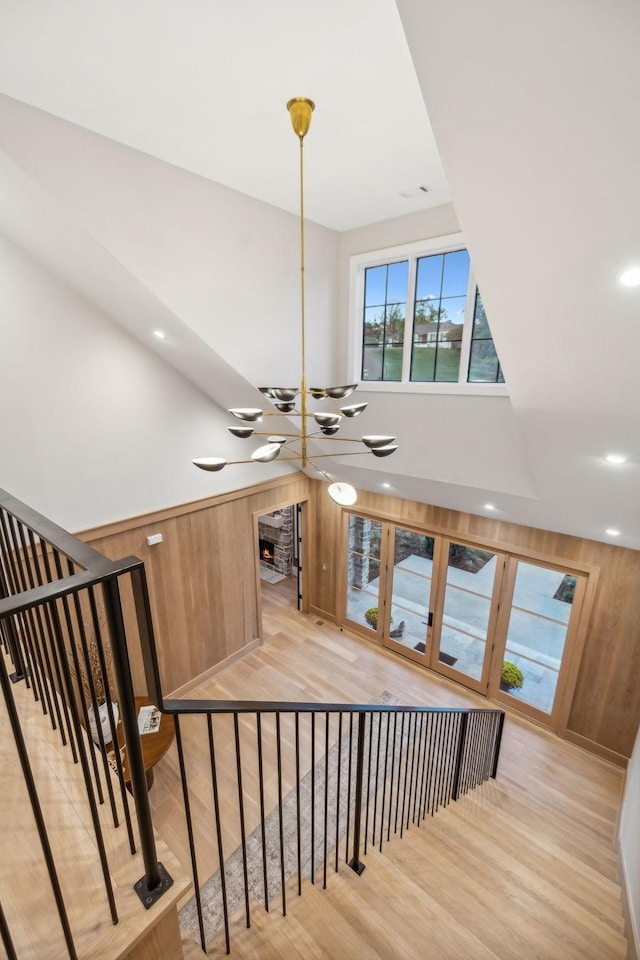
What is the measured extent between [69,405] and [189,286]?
149 centimetres

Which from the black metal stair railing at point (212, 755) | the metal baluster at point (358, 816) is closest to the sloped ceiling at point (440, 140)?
the black metal stair railing at point (212, 755)

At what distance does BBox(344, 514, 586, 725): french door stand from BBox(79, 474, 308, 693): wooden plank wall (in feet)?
5.16

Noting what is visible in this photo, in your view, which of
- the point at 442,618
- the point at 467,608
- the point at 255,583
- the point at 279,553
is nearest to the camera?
the point at 467,608

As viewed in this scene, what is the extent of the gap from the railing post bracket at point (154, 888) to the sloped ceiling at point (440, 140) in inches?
103

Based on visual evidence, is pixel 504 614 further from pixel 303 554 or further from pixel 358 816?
pixel 358 816

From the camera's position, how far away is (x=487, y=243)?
197 cm

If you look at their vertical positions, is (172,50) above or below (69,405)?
above

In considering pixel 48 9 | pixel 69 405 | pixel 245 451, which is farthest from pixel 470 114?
pixel 245 451

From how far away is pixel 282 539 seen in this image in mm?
8344

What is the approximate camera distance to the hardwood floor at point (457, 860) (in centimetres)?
212

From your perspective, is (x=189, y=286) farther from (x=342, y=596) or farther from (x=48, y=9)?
(x=342, y=596)

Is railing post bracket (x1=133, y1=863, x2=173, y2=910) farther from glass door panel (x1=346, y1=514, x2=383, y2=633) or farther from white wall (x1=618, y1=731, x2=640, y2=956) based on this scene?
glass door panel (x1=346, y1=514, x2=383, y2=633)

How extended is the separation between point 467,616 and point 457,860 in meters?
2.77

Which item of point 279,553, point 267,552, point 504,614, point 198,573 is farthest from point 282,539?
point 504,614
